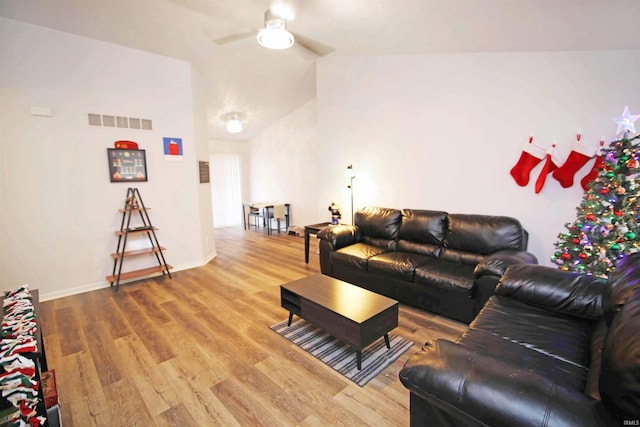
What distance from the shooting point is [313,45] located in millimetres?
3885

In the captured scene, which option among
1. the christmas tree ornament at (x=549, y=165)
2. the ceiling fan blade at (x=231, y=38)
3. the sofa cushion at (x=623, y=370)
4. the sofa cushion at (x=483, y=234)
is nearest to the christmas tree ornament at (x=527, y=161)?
the christmas tree ornament at (x=549, y=165)

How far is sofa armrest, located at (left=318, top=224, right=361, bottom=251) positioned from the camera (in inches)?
145

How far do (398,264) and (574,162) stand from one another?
1.94 m

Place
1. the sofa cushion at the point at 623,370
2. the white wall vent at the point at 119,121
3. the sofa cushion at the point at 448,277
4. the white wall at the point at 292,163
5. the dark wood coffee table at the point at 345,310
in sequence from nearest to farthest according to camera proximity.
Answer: the sofa cushion at the point at 623,370, the dark wood coffee table at the point at 345,310, the sofa cushion at the point at 448,277, the white wall vent at the point at 119,121, the white wall at the point at 292,163

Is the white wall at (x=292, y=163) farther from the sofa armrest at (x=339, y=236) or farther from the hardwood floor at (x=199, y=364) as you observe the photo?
the hardwood floor at (x=199, y=364)

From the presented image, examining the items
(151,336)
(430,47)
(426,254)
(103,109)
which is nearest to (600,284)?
(426,254)

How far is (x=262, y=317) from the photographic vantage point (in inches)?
113

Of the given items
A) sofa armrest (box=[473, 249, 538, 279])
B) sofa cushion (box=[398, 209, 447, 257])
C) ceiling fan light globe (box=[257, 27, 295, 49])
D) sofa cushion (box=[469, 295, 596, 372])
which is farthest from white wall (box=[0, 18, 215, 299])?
sofa cushion (box=[469, 295, 596, 372])

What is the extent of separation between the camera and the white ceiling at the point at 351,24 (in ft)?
7.98

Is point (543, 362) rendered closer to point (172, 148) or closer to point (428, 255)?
point (428, 255)

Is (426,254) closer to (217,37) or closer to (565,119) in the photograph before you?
(565,119)

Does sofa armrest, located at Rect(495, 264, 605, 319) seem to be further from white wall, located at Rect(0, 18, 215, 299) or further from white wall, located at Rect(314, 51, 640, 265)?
white wall, located at Rect(0, 18, 215, 299)

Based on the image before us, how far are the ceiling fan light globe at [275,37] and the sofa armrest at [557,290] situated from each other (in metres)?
2.70

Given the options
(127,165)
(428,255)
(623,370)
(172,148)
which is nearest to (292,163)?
(172,148)
